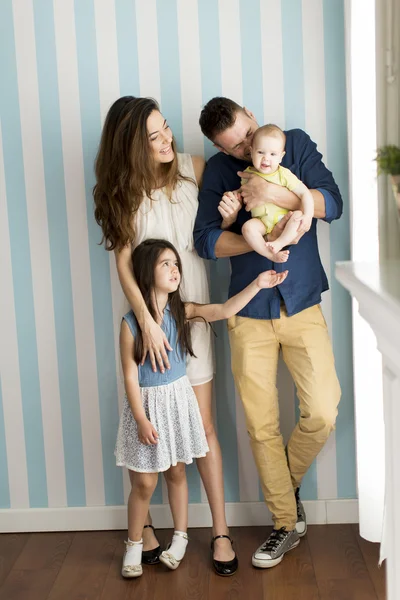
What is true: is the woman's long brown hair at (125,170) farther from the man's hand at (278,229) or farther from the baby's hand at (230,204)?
the man's hand at (278,229)

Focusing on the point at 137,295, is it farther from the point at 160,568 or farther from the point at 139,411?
the point at 160,568

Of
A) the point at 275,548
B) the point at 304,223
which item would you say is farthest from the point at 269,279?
the point at 275,548

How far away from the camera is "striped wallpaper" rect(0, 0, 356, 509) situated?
8.39 feet

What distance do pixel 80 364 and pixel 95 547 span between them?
0.66 meters

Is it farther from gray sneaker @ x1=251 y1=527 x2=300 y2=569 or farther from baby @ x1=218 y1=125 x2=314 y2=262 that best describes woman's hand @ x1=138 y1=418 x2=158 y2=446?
Result: baby @ x1=218 y1=125 x2=314 y2=262

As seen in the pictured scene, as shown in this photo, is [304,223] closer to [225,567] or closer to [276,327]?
[276,327]

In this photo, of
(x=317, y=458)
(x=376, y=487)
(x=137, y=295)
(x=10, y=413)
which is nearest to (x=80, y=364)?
(x=10, y=413)

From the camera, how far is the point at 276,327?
242cm

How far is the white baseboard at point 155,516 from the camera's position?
276 centimetres

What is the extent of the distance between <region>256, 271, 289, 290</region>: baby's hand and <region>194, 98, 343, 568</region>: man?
0.41 ft

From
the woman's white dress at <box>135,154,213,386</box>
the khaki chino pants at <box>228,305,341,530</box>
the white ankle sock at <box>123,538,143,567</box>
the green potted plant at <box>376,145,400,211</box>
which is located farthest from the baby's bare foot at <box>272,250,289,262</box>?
the white ankle sock at <box>123,538,143,567</box>

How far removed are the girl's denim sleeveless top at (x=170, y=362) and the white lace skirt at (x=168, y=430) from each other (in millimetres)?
20

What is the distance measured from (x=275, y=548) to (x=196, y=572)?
276 millimetres

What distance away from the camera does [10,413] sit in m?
2.81
